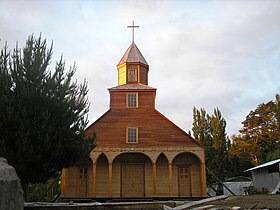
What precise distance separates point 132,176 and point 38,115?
507 inches

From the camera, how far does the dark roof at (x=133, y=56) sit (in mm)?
28875

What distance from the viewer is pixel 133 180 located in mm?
24656

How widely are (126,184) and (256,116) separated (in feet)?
79.4

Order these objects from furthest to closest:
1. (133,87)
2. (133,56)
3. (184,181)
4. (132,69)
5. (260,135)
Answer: (260,135) < (133,56) < (132,69) < (133,87) < (184,181)

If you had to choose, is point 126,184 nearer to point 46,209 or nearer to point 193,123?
point 46,209

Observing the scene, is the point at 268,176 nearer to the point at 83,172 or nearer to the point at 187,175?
the point at 187,175

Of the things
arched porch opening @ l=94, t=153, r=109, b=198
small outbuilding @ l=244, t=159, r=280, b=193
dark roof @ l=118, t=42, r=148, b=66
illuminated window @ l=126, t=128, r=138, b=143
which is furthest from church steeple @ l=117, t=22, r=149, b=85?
small outbuilding @ l=244, t=159, r=280, b=193

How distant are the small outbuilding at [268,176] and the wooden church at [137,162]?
582 cm

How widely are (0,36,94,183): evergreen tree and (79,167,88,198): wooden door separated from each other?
10.4 metres

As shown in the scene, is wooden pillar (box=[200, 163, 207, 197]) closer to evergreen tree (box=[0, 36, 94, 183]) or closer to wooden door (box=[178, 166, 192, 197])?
wooden door (box=[178, 166, 192, 197])

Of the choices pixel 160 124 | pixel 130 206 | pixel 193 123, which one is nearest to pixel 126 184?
pixel 160 124

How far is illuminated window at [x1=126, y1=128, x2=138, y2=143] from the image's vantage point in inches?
969

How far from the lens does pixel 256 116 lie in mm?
43000

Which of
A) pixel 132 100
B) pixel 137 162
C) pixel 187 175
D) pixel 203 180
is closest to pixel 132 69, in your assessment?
pixel 132 100
